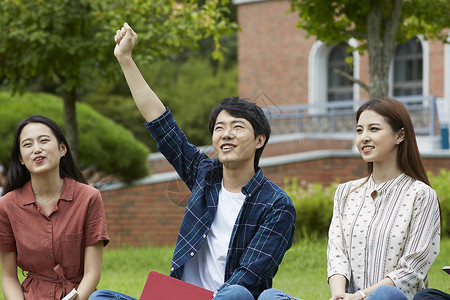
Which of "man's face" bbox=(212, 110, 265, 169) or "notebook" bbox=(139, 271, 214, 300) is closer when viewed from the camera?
"notebook" bbox=(139, 271, 214, 300)

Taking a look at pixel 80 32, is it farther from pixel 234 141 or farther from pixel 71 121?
pixel 234 141

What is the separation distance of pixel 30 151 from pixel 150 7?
3.82 meters

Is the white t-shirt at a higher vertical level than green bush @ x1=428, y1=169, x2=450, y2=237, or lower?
higher

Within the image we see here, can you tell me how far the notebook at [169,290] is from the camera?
296 cm

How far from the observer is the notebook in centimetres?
296

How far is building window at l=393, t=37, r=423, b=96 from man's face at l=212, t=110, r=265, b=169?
12.3m

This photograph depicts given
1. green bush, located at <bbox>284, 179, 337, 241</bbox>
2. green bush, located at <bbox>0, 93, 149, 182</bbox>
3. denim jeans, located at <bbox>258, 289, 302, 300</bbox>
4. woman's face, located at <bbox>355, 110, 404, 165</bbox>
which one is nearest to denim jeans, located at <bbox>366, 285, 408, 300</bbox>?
denim jeans, located at <bbox>258, 289, 302, 300</bbox>

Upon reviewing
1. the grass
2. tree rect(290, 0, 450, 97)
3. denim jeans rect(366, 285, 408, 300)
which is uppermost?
tree rect(290, 0, 450, 97)

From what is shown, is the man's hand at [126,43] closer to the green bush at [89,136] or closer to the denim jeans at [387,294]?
the denim jeans at [387,294]

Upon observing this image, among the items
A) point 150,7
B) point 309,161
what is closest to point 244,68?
point 309,161

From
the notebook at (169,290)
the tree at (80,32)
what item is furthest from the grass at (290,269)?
the tree at (80,32)

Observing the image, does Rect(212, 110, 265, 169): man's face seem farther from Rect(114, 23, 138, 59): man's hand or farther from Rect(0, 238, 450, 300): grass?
Rect(0, 238, 450, 300): grass

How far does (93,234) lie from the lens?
3.31 m

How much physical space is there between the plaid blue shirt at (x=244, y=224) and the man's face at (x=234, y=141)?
0.12m
